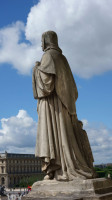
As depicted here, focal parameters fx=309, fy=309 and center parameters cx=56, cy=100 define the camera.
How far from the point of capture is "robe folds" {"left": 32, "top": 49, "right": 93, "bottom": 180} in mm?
7375

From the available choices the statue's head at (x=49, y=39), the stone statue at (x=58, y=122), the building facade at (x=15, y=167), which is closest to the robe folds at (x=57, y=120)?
the stone statue at (x=58, y=122)

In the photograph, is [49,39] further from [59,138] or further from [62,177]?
[62,177]

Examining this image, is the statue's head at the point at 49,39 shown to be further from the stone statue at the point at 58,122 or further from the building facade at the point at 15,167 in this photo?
the building facade at the point at 15,167

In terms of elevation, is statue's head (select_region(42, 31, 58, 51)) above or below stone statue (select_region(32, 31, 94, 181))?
above

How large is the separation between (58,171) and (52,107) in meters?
1.60

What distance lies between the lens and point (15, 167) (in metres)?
167

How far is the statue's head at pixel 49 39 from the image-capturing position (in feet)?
27.7

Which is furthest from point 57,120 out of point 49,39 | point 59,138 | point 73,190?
point 49,39

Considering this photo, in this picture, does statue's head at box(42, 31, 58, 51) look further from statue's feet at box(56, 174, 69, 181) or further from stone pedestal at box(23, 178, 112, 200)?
stone pedestal at box(23, 178, 112, 200)

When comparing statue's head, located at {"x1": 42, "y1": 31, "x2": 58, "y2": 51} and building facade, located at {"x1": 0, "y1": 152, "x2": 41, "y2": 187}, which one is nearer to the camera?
statue's head, located at {"x1": 42, "y1": 31, "x2": 58, "y2": 51}

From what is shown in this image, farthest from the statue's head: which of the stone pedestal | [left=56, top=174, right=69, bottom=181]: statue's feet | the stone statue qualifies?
the stone pedestal

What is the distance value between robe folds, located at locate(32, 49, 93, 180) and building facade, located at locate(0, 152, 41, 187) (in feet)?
503

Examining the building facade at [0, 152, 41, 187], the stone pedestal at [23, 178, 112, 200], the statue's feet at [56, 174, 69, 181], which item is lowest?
the stone pedestal at [23, 178, 112, 200]

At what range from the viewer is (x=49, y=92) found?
7.81 metres
